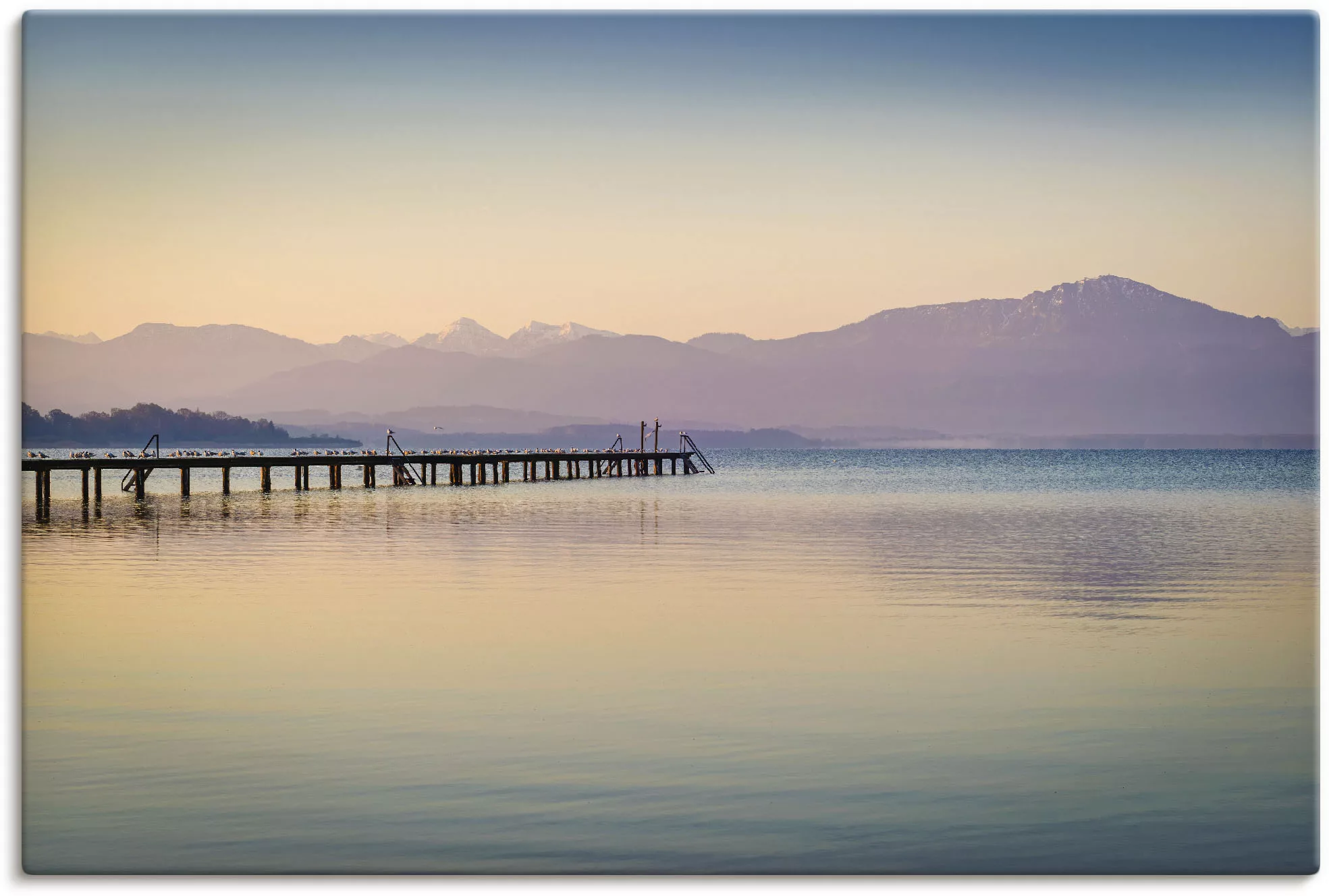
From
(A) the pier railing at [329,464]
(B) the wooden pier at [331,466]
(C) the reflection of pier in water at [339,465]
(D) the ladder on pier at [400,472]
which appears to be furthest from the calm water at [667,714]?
(D) the ladder on pier at [400,472]

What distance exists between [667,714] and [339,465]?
4193 centimetres

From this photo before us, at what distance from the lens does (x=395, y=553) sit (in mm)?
20719

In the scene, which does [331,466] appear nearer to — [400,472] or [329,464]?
[400,472]

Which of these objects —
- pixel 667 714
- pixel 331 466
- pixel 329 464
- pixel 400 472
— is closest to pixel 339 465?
pixel 329 464

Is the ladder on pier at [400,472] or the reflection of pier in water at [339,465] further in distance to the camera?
the ladder on pier at [400,472]

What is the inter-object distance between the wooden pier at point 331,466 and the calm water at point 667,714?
12.2 meters

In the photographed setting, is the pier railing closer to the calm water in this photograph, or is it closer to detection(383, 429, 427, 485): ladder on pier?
detection(383, 429, 427, 485): ladder on pier

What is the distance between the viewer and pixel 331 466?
175 ft

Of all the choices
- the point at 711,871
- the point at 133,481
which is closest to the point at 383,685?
the point at 711,871

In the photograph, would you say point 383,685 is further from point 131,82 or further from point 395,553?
point 395,553

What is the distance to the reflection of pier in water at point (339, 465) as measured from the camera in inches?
1405

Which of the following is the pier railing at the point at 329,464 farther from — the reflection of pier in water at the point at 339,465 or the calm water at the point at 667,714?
the calm water at the point at 667,714

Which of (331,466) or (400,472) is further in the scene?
(400,472)

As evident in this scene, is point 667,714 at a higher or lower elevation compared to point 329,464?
Result: lower
